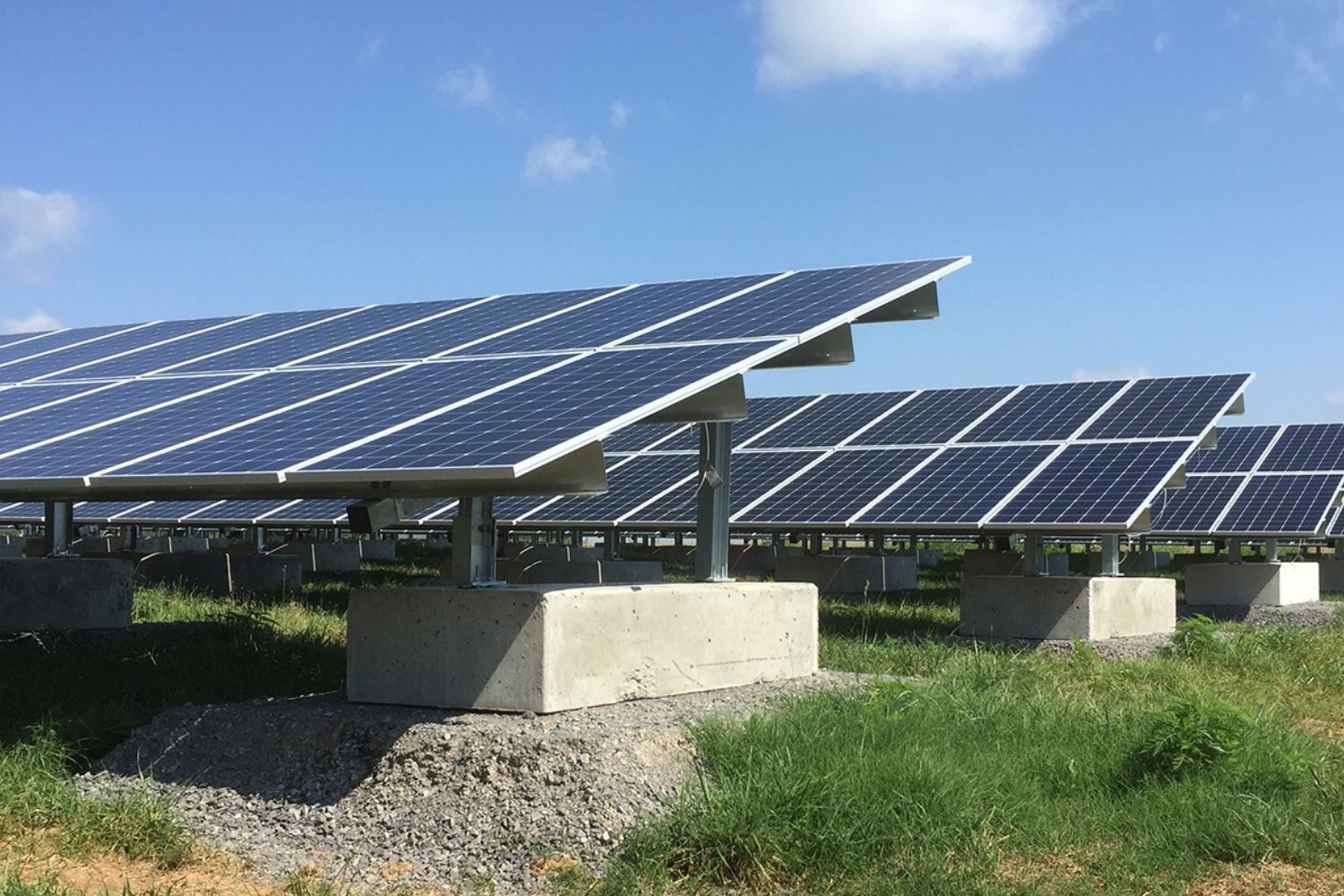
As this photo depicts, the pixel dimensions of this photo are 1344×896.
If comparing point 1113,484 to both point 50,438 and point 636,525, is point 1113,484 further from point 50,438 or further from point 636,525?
point 50,438

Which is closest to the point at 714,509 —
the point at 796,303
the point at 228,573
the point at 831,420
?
the point at 796,303

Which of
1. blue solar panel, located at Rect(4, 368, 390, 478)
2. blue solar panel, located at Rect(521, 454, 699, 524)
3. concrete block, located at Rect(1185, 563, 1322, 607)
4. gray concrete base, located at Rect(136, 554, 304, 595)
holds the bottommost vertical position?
concrete block, located at Rect(1185, 563, 1322, 607)

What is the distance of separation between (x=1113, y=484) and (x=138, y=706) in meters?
12.9

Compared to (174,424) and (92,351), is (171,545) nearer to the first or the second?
(92,351)

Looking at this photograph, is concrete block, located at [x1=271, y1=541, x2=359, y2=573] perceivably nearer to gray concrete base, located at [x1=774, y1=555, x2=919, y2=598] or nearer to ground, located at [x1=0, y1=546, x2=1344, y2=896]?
gray concrete base, located at [x1=774, y1=555, x2=919, y2=598]

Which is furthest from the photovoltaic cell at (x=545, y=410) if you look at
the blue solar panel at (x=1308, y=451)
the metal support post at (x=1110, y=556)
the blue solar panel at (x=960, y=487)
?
the blue solar panel at (x=1308, y=451)

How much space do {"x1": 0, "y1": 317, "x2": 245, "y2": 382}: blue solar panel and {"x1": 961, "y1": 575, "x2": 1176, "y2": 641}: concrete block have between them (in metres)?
11.0

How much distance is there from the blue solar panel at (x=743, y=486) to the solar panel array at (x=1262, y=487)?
876cm

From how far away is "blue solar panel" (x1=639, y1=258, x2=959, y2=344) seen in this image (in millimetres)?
11578

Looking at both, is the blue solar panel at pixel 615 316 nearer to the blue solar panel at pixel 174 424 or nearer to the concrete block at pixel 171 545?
the blue solar panel at pixel 174 424

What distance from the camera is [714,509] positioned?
12594 mm

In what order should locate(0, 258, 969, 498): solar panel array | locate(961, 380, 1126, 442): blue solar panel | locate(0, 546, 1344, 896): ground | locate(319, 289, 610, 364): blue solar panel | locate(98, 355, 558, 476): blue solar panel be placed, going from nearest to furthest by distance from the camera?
locate(0, 546, 1344, 896): ground, locate(0, 258, 969, 498): solar panel array, locate(98, 355, 558, 476): blue solar panel, locate(319, 289, 610, 364): blue solar panel, locate(961, 380, 1126, 442): blue solar panel

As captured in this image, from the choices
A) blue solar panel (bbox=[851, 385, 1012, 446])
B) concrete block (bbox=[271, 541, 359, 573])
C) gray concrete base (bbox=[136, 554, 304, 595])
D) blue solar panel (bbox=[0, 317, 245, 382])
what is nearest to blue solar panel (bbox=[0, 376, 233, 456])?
blue solar panel (bbox=[0, 317, 245, 382])

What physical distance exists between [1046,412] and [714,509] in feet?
43.0
